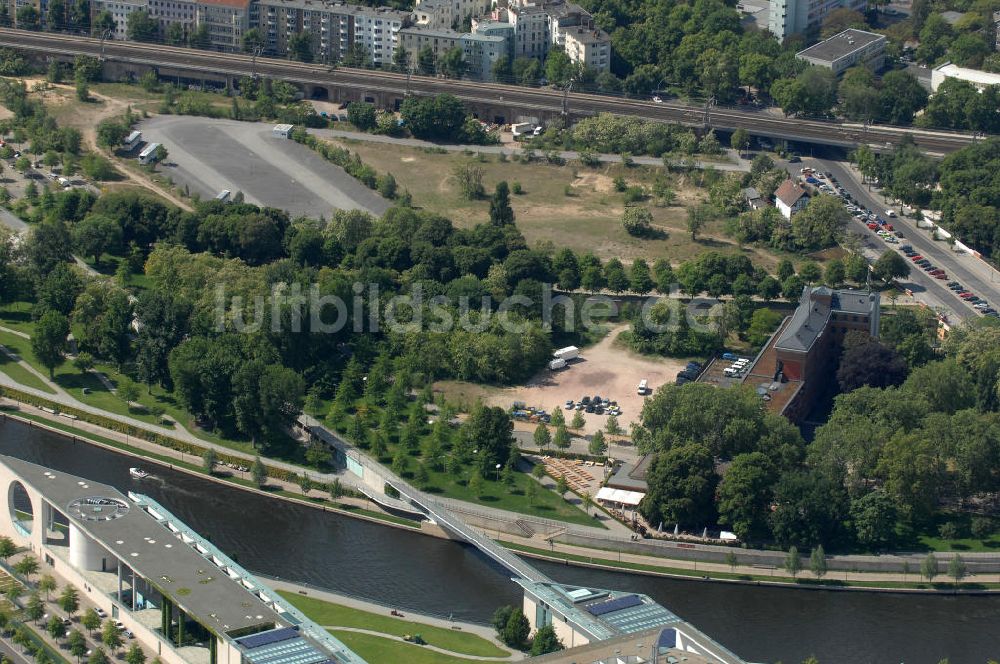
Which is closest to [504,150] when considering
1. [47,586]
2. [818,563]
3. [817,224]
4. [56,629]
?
[817,224]

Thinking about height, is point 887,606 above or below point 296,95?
below

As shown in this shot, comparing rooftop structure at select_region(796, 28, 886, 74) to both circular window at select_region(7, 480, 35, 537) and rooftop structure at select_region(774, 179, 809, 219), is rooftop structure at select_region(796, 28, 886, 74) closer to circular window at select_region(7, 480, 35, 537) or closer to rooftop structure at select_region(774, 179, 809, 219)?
rooftop structure at select_region(774, 179, 809, 219)

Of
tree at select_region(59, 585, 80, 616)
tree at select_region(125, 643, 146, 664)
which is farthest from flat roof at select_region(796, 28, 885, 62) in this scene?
tree at select_region(125, 643, 146, 664)

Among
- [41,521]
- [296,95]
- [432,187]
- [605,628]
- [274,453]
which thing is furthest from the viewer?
[296,95]

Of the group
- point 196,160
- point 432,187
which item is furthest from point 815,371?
point 196,160

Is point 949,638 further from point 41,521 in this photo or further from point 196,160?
point 196,160

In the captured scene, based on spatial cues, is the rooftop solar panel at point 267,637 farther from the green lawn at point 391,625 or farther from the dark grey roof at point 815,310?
the dark grey roof at point 815,310

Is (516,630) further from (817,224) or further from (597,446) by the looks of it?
(817,224)
